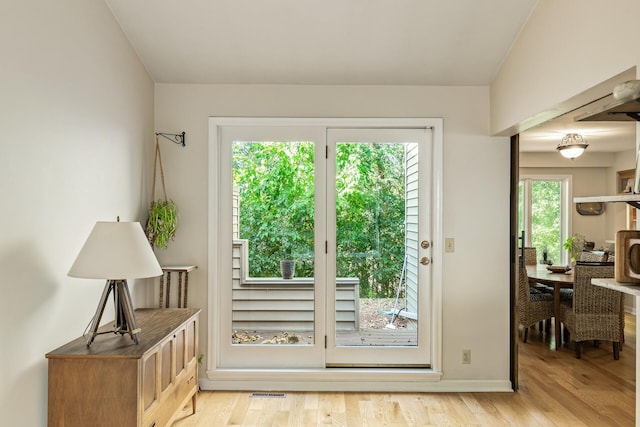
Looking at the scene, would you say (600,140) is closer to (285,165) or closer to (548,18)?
(548,18)

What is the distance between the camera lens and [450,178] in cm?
352

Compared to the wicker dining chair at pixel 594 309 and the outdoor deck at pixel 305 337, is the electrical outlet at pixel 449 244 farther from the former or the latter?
the wicker dining chair at pixel 594 309

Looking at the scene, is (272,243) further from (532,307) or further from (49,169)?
(532,307)

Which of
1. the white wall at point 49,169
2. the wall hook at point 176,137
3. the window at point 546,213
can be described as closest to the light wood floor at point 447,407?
the white wall at point 49,169

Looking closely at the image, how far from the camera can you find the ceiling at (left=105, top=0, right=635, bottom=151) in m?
2.77

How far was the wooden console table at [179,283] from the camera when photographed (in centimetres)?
334

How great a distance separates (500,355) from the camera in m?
3.54

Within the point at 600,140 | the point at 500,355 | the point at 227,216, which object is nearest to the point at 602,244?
the point at 600,140

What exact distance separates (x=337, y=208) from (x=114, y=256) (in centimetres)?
178

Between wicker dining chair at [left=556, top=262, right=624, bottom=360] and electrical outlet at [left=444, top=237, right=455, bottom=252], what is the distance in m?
1.50

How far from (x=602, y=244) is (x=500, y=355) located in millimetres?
4489

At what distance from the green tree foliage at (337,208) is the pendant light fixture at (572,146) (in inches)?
106

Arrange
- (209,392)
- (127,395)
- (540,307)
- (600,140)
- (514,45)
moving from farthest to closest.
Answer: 1. (600,140)
2. (540,307)
3. (209,392)
4. (514,45)
5. (127,395)

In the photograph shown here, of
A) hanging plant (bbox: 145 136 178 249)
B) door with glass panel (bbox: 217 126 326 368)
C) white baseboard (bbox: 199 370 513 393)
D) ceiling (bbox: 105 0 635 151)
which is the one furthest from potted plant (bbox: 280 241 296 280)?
ceiling (bbox: 105 0 635 151)
